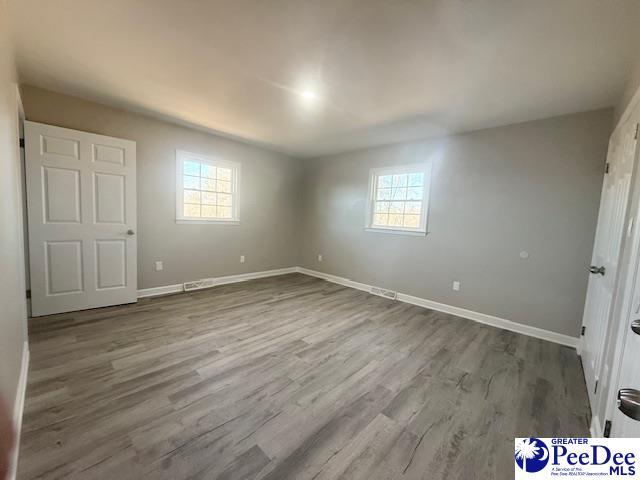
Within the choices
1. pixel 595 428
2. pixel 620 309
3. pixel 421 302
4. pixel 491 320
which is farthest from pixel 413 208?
pixel 595 428

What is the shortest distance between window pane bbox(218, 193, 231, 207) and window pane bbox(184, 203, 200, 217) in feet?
1.30

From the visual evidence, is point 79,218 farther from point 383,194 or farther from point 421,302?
point 421,302

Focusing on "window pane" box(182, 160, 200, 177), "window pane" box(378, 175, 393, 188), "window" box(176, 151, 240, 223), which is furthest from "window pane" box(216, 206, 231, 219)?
"window pane" box(378, 175, 393, 188)

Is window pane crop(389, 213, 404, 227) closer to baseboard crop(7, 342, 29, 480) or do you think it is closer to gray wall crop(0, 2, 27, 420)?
gray wall crop(0, 2, 27, 420)

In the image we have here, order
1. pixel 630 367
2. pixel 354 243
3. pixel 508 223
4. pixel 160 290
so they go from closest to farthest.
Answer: pixel 630 367 < pixel 508 223 < pixel 160 290 < pixel 354 243

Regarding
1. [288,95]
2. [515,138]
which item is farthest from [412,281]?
[288,95]

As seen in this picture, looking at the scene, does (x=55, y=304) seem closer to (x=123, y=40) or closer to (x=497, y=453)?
(x=123, y=40)

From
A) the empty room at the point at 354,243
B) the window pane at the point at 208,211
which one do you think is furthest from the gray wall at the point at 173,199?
the window pane at the point at 208,211

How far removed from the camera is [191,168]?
3938mm

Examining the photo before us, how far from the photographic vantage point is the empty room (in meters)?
1.37

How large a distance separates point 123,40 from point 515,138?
3.95 meters

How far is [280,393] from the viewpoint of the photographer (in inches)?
70.6

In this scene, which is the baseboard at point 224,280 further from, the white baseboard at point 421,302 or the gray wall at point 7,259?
the gray wall at point 7,259

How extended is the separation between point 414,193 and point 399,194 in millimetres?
247
